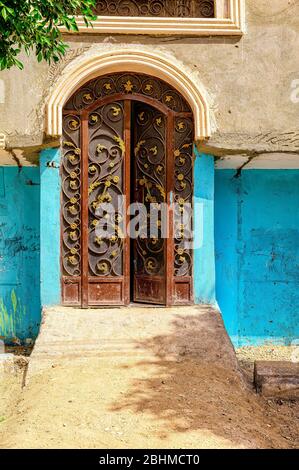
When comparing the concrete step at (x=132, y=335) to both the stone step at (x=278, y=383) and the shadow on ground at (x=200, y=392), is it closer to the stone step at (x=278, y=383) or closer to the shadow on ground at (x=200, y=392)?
the shadow on ground at (x=200, y=392)

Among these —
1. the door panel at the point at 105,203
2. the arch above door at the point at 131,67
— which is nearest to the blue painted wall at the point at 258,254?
the arch above door at the point at 131,67

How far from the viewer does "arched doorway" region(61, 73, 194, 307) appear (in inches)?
280

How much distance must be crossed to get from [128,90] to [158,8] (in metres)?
1.14

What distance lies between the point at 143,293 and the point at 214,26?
3565 mm

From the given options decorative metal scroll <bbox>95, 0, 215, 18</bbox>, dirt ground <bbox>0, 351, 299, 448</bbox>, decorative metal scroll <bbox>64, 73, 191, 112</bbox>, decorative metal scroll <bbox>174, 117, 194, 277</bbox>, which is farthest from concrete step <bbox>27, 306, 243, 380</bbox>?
decorative metal scroll <bbox>95, 0, 215, 18</bbox>

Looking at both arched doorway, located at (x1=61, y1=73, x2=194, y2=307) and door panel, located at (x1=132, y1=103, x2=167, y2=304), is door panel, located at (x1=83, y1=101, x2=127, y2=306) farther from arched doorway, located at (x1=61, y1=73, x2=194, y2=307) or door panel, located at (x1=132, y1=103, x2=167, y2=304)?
door panel, located at (x1=132, y1=103, x2=167, y2=304)

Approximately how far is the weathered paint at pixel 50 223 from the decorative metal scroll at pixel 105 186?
424 mm

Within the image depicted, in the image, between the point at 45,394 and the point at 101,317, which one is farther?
the point at 101,317

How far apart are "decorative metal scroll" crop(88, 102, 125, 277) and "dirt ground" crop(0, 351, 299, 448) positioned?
168cm

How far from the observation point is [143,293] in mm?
7309

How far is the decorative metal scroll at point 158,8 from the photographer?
711 centimetres

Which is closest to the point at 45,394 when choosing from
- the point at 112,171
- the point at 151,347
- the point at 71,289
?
the point at 151,347

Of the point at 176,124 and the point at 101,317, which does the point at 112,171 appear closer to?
the point at 176,124

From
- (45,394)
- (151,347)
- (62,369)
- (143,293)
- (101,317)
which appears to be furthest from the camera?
(143,293)
